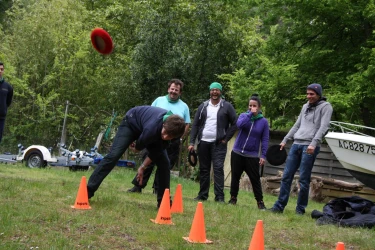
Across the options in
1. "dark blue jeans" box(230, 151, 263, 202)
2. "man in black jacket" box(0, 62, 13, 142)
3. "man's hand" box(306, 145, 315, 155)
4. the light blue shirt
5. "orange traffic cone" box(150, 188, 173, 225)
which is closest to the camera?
"orange traffic cone" box(150, 188, 173, 225)

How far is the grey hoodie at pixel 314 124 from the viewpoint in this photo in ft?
25.2

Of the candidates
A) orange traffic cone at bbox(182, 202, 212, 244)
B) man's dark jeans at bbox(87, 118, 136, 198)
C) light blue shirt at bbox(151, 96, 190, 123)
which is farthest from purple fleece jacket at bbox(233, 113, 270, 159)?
orange traffic cone at bbox(182, 202, 212, 244)

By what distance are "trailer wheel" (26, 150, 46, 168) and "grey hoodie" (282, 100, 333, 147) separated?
26.8 feet

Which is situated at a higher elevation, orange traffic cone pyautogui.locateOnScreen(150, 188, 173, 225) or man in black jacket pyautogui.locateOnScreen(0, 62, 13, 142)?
man in black jacket pyautogui.locateOnScreen(0, 62, 13, 142)

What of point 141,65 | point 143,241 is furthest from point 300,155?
point 141,65

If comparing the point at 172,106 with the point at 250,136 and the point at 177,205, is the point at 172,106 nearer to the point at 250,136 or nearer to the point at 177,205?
the point at 250,136

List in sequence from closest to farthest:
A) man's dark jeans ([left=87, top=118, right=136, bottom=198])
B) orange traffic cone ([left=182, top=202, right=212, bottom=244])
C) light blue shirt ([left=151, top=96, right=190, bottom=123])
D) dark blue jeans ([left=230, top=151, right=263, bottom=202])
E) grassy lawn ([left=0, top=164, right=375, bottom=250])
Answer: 1. grassy lawn ([left=0, top=164, right=375, bottom=250])
2. orange traffic cone ([left=182, top=202, right=212, bottom=244])
3. man's dark jeans ([left=87, top=118, right=136, bottom=198])
4. dark blue jeans ([left=230, top=151, right=263, bottom=202])
5. light blue shirt ([left=151, top=96, right=190, bottom=123])

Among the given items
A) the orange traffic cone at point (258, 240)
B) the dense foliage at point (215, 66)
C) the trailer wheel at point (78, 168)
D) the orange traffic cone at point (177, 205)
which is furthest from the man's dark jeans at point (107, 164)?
the dense foliage at point (215, 66)

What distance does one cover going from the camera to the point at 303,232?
6.29 metres

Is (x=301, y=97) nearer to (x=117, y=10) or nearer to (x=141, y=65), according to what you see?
(x=141, y=65)

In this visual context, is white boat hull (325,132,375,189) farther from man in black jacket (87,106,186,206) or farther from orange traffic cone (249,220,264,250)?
orange traffic cone (249,220,264,250)

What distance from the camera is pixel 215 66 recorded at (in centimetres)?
1789

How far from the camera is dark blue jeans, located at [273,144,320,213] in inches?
307

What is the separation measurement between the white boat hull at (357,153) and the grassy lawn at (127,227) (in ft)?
6.19
